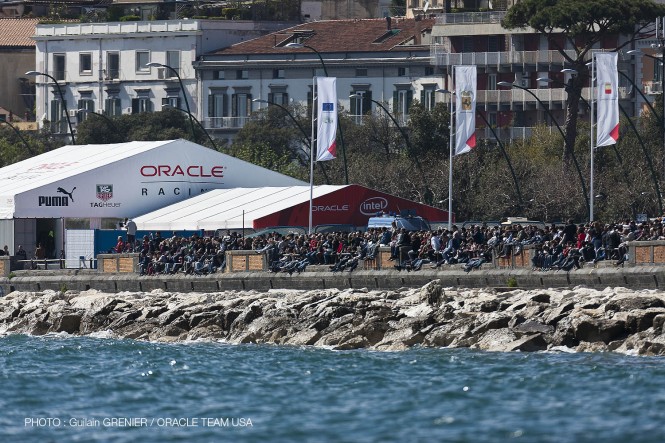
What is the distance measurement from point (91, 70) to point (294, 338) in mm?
74245

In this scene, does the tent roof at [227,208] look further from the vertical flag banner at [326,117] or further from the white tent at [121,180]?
the vertical flag banner at [326,117]

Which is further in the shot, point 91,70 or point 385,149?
point 91,70

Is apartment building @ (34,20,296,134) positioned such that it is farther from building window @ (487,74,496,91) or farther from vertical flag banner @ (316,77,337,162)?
vertical flag banner @ (316,77,337,162)

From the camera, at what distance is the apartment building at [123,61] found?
4592 inches

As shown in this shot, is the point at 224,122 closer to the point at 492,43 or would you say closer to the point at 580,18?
the point at 492,43

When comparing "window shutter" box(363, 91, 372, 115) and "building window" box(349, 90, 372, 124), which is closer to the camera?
"building window" box(349, 90, 372, 124)

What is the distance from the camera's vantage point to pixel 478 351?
1719 inches

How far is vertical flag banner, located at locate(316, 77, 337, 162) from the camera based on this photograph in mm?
64062

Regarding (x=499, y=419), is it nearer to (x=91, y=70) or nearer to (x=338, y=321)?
(x=338, y=321)

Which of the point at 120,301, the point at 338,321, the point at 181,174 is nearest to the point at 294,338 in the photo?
the point at 338,321

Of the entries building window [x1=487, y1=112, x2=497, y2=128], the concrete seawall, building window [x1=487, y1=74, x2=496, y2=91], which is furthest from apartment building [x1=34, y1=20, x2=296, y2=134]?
the concrete seawall

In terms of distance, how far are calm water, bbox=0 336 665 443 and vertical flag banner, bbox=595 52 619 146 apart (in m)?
14.9

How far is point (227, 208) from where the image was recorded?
68.2m

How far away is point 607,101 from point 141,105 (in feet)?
207
